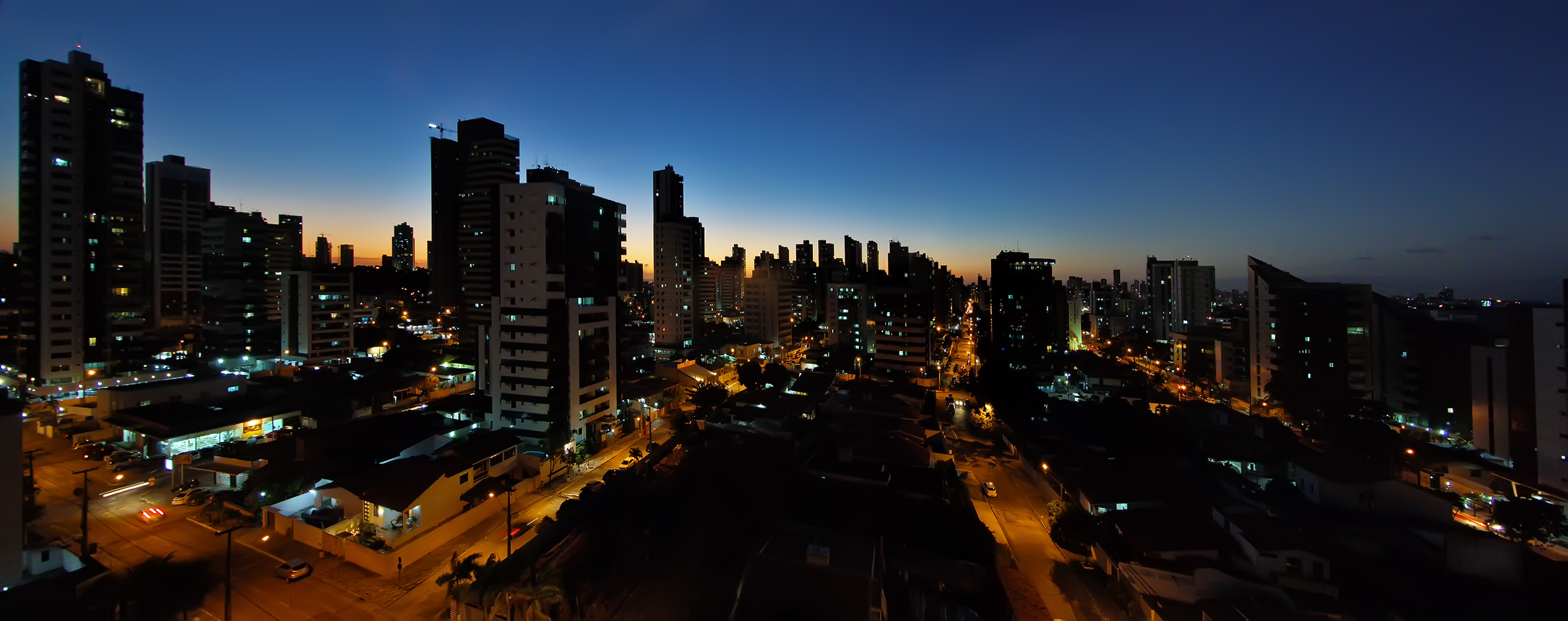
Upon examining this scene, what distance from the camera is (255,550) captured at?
39.8ft

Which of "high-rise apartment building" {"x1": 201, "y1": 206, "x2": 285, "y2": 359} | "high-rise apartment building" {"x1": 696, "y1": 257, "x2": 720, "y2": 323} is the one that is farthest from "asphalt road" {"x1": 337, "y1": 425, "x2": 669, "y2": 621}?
"high-rise apartment building" {"x1": 696, "y1": 257, "x2": 720, "y2": 323}

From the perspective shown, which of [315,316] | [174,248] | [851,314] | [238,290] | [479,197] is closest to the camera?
[315,316]

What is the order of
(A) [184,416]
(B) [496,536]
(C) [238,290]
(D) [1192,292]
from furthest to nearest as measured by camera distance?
(D) [1192,292], (C) [238,290], (A) [184,416], (B) [496,536]

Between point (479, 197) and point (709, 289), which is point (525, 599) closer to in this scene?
point (479, 197)

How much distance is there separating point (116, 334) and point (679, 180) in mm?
48572

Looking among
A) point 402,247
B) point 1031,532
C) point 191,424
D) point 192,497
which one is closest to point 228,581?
point 192,497

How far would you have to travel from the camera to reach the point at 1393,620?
33.8 ft

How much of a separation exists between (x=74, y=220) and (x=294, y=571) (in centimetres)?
3227

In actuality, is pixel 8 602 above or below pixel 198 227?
below

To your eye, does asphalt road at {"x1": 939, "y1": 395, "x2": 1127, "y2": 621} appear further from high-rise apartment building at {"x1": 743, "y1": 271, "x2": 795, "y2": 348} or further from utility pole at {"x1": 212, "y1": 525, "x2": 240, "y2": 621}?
high-rise apartment building at {"x1": 743, "y1": 271, "x2": 795, "y2": 348}

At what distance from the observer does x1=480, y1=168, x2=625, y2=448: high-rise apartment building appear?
1903 cm

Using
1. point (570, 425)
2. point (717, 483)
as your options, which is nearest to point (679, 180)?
point (570, 425)

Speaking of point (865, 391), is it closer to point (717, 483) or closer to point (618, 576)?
point (717, 483)

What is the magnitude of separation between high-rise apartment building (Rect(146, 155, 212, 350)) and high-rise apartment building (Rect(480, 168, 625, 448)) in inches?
1443
